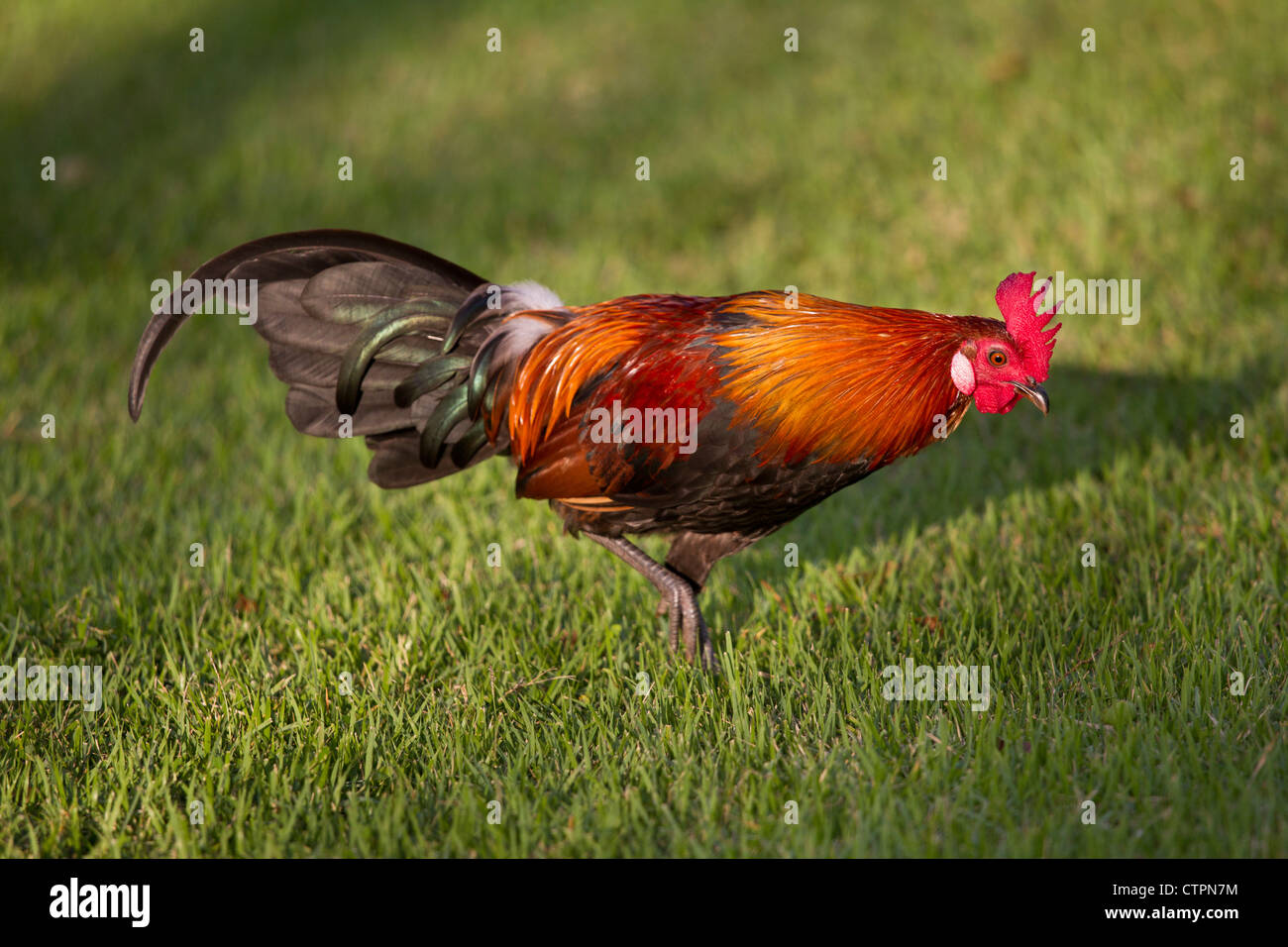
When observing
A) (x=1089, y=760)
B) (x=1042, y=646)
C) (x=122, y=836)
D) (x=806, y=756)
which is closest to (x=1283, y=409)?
(x=1042, y=646)

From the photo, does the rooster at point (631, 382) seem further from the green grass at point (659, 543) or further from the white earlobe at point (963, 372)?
the green grass at point (659, 543)

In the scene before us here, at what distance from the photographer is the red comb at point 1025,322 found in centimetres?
377

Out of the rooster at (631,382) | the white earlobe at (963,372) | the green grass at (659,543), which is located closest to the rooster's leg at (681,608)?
the rooster at (631,382)

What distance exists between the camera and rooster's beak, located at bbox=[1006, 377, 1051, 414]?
12.2ft

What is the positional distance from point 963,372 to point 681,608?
4.81 ft

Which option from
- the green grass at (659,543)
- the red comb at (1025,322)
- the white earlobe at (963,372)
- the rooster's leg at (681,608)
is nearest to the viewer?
the green grass at (659,543)

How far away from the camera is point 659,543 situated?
573cm

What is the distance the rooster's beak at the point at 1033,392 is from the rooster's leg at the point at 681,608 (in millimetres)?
1516

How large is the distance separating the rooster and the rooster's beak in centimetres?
1

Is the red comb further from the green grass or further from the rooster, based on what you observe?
the green grass

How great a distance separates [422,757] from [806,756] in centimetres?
139

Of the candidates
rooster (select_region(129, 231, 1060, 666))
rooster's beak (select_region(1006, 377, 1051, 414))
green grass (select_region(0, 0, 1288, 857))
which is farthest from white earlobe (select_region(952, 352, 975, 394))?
green grass (select_region(0, 0, 1288, 857))

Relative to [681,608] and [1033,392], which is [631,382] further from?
[1033,392]

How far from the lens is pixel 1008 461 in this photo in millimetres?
6023
